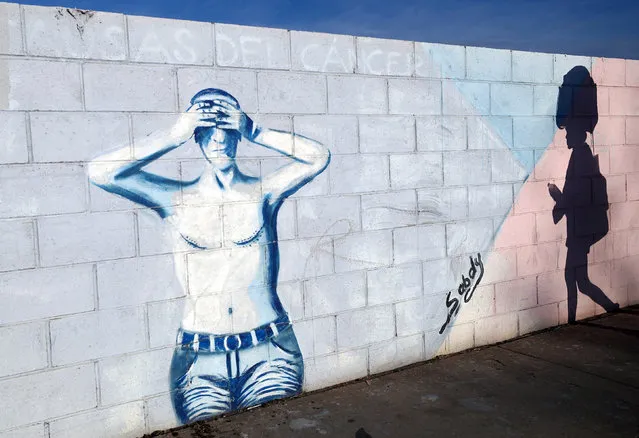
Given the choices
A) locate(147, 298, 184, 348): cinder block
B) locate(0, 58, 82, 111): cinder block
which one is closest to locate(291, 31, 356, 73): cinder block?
locate(0, 58, 82, 111): cinder block

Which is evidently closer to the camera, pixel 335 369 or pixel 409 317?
pixel 335 369

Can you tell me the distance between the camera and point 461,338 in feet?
15.2

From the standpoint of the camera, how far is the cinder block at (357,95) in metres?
3.90

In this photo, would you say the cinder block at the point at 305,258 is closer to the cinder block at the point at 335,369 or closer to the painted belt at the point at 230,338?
the painted belt at the point at 230,338

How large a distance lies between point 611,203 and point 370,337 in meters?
2.93

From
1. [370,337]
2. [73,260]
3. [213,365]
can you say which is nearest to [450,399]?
[370,337]

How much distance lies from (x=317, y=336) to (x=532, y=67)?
2887 millimetres

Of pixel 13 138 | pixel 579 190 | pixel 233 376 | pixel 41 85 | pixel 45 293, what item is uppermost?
pixel 41 85

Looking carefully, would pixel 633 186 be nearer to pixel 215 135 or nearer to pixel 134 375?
pixel 215 135

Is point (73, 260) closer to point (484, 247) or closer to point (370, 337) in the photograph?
point (370, 337)

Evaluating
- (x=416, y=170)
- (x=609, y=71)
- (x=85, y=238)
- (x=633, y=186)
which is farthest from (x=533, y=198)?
(x=85, y=238)

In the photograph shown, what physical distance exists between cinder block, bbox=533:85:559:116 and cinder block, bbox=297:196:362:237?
1992mm

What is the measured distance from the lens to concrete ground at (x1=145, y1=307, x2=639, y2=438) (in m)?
3.31

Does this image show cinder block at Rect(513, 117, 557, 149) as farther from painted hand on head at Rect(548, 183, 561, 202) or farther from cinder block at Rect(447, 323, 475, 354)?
cinder block at Rect(447, 323, 475, 354)
